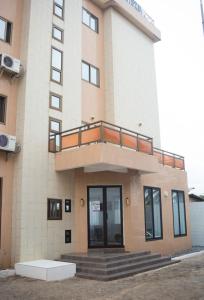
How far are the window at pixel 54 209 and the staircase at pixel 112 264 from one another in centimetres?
140

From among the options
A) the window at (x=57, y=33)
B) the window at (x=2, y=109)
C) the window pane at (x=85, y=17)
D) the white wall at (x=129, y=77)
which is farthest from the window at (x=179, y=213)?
the window pane at (x=85, y=17)

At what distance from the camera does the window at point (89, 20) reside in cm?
1602

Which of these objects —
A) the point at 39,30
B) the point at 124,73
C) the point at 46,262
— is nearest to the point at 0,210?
the point at 46,262

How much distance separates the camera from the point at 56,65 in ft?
44.3

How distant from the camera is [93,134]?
37.9ft

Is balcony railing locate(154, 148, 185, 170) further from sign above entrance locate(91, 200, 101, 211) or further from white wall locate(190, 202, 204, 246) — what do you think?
sign above entrance locate(91, 200, 101, 211)

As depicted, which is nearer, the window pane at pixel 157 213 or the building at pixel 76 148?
the building at pixel 76 148

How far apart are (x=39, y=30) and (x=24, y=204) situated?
6763 millimetres

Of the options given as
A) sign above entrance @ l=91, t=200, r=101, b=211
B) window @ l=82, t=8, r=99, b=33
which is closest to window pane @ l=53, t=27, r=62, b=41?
window @ l=82, t=8, r=99, b=33

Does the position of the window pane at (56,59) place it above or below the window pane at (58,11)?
below

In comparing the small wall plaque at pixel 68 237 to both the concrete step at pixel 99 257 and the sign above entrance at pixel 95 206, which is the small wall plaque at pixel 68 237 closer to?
the concrete step at pixel 99 257

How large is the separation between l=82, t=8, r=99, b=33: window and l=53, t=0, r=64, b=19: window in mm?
1686

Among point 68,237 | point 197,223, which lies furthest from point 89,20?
point 197,223

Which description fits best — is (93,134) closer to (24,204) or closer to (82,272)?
(24,204)
